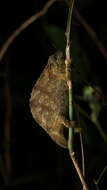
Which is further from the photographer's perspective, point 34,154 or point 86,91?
point 34,154

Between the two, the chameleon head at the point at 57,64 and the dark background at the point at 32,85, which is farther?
the dark background at the point at 32,85

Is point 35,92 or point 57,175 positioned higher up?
point 35,92

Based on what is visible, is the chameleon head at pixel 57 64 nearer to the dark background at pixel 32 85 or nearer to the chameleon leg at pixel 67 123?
the chameleon leg at pixel 67 123

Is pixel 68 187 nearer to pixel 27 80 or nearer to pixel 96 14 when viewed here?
pixel 27 80

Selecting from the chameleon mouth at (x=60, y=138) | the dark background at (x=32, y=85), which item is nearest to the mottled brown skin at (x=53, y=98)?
the chameleon mouth at (x=60, y=138)

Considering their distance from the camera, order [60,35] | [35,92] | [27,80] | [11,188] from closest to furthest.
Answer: [35,92] < [60,35] < [11,188] < [27,80]

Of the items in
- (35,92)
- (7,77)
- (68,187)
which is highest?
(7,77)

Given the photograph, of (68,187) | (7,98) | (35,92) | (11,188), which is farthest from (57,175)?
(35,92)
